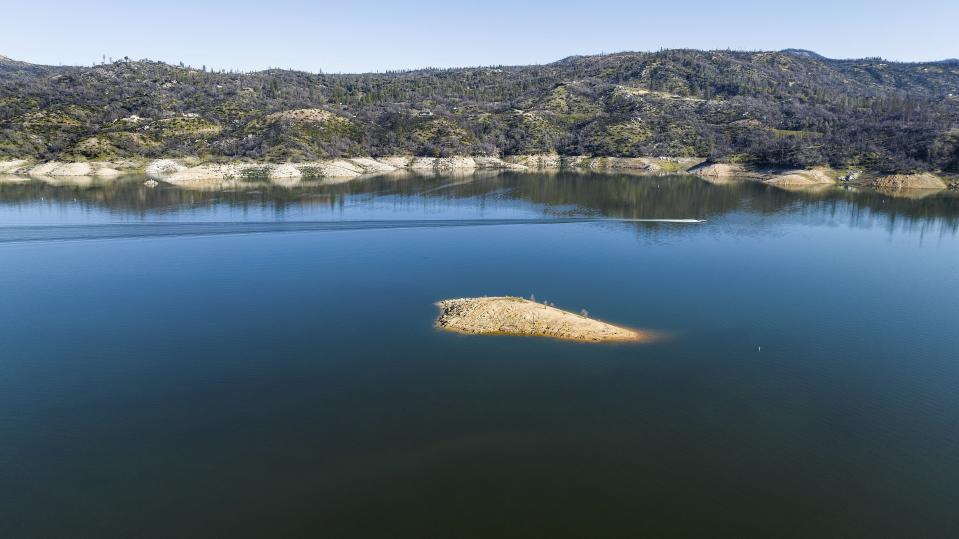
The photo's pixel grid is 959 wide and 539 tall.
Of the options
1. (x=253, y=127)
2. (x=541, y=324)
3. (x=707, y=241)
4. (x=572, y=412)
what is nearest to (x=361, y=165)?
(x=253, y=127)

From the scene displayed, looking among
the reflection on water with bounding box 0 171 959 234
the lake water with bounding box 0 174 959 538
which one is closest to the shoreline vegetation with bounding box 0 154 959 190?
the reflection on water with bounding box 0 171 959 234

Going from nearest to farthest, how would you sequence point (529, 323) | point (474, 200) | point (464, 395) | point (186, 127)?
point (464, 395), point (529, 323), point (474, 200), point (186, 127)

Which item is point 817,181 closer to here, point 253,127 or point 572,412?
point 572,412

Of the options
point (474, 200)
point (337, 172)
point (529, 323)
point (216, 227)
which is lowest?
point (529, 323)

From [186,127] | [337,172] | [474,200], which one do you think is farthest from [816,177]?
[186,127]

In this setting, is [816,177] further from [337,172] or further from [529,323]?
[529,323]

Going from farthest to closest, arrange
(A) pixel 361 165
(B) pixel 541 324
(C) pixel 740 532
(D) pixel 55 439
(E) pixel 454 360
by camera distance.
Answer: (A) pixel 361 165, (B) pixel 541 324, (E) pixel 454 360, (D) pixel 55 439, (C) pixel 740 532

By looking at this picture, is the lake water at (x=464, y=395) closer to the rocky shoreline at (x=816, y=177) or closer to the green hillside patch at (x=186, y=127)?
the rocky shoreline at (x=816, y=177)
